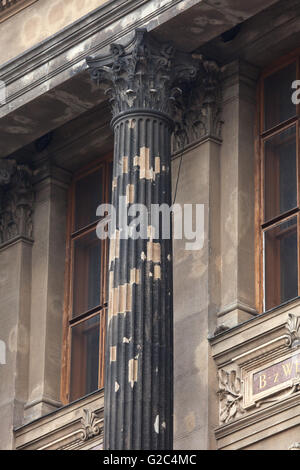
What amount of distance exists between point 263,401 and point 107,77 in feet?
15.5

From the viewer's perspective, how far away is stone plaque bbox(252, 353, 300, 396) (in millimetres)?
20578

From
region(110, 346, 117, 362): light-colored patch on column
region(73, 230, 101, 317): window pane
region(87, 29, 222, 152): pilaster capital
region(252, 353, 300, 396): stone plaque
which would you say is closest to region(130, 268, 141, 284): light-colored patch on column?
region(110, 346, 117, 362): light-colored patch on column

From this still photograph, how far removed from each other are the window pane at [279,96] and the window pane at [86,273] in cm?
335

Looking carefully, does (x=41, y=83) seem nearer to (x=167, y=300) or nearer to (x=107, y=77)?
(x=107, y=77)

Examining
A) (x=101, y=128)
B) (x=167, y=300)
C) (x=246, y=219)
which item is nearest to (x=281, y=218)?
(x=246, y=219)

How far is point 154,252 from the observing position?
20953 mm

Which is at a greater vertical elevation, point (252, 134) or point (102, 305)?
point (252, 134)

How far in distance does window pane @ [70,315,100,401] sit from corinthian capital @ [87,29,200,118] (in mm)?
3553

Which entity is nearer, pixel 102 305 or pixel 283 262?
pixel 283 262

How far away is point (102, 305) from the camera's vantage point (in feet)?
79.0

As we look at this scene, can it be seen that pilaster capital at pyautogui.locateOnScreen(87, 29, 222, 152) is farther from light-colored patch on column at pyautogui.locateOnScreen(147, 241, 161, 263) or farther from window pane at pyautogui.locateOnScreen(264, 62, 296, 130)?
light-colored patch on column at pyautogui.locateOnScreen(147, 241, 161, 263)

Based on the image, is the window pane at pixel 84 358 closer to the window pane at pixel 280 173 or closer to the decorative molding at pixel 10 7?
the window pane at pixel 280 173

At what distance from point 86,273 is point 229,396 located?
4347mm

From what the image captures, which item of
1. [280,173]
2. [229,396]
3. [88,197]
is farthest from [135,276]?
[88,197]
